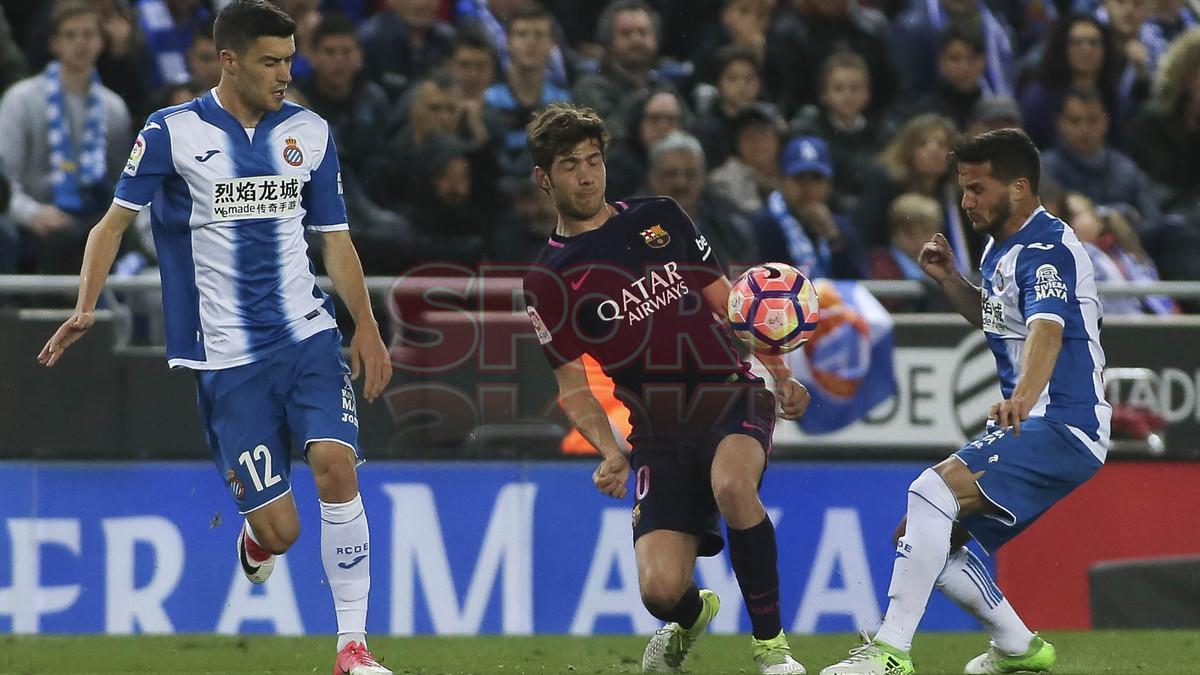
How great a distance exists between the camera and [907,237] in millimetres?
10539

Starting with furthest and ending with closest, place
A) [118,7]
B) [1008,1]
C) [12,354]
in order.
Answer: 1. [1008,1]
2. [118,7]
3. [12,354]

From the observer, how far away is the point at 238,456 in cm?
669

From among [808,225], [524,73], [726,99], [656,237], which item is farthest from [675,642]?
[726,99]

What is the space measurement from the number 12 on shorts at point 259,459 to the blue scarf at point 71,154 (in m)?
3.46

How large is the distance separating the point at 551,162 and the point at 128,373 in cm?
333

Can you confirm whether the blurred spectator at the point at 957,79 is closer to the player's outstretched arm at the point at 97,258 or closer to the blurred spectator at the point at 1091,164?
the blurred spectator at the point at 1091,164

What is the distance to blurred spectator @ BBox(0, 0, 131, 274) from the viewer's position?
30.9 ft

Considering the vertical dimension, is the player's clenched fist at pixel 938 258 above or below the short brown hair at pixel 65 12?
below

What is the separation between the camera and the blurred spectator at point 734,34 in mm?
11680

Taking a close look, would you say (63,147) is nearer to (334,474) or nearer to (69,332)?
(69,332)

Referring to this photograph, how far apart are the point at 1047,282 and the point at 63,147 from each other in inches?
222

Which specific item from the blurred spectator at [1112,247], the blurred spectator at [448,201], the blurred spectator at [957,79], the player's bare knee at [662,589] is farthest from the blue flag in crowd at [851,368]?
the player's bare knee at [662,589]

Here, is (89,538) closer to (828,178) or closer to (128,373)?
(128,373)

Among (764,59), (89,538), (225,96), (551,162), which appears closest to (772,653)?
(551,162)
